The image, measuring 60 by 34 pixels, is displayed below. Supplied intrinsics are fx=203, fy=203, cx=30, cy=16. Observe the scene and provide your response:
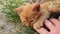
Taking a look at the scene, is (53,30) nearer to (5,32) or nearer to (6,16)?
(5,32)

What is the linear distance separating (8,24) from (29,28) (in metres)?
0.37

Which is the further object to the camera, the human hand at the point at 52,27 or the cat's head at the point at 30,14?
the cat's head at the point at 30,14

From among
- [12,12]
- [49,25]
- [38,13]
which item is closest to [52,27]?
[49,25]

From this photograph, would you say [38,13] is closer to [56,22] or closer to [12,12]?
[56,22]

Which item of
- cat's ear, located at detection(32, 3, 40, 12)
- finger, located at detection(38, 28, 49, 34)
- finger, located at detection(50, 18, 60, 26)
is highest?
cat's ear, located at detection(32, 3, 40, 12)

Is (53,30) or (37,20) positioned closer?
(53,30)

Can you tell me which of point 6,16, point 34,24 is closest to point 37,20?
point 34,24

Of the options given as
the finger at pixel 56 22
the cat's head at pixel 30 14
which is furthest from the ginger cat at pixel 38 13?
the finger at pixel 56 22

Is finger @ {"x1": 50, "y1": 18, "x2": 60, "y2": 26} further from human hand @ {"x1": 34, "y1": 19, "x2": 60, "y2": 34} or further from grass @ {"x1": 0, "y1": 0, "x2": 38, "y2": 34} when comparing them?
grass @ {"x1": 0, "y1": 0, "x2": 38, "y2": 34}

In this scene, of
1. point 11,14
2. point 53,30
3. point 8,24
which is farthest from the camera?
point 11,14

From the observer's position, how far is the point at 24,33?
2.72m

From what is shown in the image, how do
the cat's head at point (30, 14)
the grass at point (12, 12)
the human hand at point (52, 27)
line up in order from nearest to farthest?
the human hand at point (52, 27) → the cat's head at point (30, 14) → the grass at point (12, 12)

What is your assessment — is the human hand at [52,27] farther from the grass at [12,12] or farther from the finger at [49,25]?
the grass at [12,12]

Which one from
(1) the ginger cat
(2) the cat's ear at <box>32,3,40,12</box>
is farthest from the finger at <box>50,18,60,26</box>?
(2) the cat's ear at <box>32,3,40,12</box>
